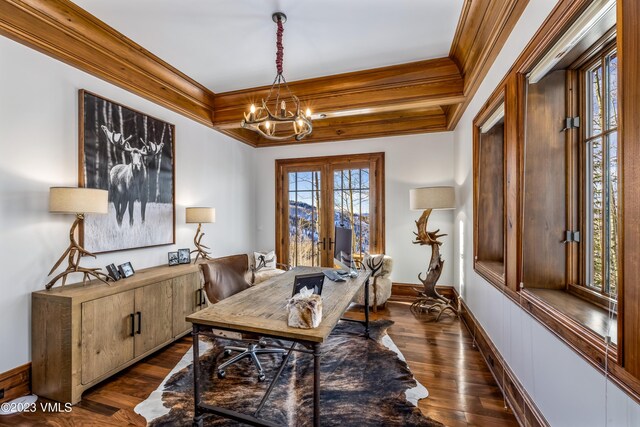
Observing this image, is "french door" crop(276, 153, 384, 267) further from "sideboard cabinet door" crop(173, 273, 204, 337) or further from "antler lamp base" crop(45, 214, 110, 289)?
"antler lamp base" crop(45, 214, 110, 289)

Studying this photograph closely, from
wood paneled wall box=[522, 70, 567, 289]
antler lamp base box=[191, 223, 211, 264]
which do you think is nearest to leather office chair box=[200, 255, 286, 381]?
antler lamp base box=[191, 223, 211, 264]

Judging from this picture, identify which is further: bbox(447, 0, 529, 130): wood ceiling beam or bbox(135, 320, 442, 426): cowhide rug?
bbox(447, 0, 529, 130): wood ceiling beam

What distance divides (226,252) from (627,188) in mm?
4658

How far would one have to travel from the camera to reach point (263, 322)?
170cm

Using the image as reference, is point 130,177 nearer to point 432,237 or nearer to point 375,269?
point 375,269

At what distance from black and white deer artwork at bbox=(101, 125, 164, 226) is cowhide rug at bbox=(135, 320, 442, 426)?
1.68 metres

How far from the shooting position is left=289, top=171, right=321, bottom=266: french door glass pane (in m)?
5.32

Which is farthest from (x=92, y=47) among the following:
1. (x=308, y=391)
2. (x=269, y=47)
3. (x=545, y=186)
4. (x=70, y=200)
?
(x=545, y=186)

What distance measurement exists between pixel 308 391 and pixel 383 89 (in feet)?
10.8

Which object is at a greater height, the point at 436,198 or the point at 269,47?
the point at 269,47

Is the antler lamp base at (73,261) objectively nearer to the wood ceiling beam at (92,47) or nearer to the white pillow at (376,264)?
the wood ceiling beam at (92,47)

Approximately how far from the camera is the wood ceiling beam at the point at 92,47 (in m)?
2.24

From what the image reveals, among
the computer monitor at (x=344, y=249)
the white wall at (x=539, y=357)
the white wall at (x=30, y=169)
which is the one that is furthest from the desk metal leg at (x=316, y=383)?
the white wall at (x=30, y=169)

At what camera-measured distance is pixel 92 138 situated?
2.77 m
